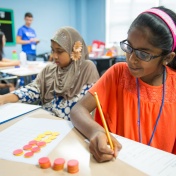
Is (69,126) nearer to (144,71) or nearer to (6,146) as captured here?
(6,146)

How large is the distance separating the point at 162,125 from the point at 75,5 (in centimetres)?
622

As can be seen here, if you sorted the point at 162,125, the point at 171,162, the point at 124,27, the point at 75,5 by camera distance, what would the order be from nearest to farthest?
the point at 171,162
the point at 162,125
the point at 124,27
the point at 75,5

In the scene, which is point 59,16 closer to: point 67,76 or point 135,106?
point 67,76

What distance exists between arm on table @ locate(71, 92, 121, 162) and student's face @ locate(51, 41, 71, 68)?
601 millimetres

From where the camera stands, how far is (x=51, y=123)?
0.97 m

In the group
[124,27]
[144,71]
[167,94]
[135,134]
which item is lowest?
[135,134]

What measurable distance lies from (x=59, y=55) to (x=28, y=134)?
2.54ft

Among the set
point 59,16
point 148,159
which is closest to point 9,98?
point 148,159

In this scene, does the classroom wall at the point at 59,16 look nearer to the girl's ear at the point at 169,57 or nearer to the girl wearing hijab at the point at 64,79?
the girl wearing hijab at the point at 64,79

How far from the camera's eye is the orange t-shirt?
91 cm

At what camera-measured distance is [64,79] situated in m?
1.53

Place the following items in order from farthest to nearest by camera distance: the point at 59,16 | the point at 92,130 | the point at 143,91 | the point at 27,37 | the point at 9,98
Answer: the point at 59,16 → the point at 27,37 → the point at 9,98 → the point at 143,91 → the point at 92,130

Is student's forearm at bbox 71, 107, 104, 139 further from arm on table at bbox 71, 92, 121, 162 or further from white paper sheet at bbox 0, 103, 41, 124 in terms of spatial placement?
white paper sheet at bbox 0, 103, 41, 124

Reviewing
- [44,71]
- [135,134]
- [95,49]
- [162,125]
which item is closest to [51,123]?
[135,134]
